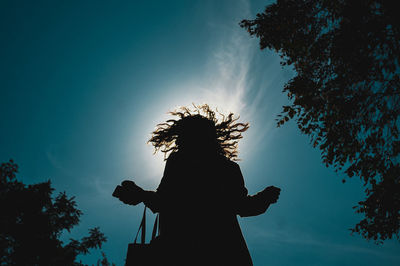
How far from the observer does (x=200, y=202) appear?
5.87ft

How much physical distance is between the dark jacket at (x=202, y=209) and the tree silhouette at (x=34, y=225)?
12394 mm

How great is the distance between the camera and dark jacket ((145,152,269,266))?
5.08ft

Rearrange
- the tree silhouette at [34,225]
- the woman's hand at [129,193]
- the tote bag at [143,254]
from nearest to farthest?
1. the tote bag at [143,254]
2. the woman's hand at [129,193]
3. the tree silhouette at [34,225]

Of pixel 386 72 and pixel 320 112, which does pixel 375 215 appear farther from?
pixel 386 72

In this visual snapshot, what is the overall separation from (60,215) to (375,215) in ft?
51.1

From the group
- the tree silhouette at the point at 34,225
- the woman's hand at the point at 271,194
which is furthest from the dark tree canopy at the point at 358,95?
the tree silhouette at the point at 34,225

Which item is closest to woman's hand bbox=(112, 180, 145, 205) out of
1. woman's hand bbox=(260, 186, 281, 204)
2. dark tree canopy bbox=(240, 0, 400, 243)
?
woman's hand bbox=(260, 186, 281, 204)

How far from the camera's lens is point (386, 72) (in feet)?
16.7

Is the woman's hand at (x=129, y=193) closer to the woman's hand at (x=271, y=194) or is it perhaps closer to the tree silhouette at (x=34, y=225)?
the woman's hand at (x=271, y=194)

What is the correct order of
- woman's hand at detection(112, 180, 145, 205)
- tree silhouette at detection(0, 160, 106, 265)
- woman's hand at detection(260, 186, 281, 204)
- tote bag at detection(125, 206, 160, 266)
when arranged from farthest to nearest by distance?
1. tree silhouette at detection(0, 160, 106, 265)
2. woman's hand at detection(260, 186, 281, 204)
3. woman's hand at detection(112, 180, 145, 205)
4. tote bag at detection(125, 206, 160, 266)

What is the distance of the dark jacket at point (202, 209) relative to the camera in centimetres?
155

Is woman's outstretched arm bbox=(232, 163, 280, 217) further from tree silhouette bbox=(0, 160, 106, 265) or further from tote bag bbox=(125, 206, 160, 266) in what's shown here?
tree silhouette bbox=(0, 160, 106, 265)

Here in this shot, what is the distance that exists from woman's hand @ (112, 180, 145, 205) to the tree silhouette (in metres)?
12.3

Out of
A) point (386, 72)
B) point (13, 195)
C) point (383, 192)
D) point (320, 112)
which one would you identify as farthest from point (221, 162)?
point (13, 195)
